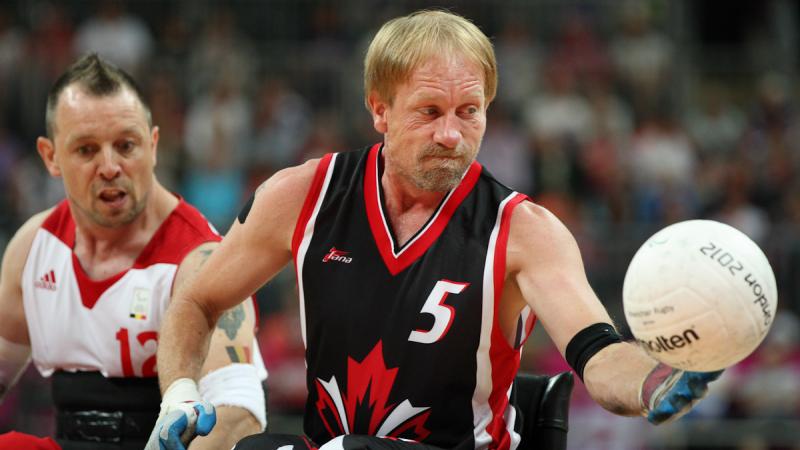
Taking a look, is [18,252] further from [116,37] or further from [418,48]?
[116,37]

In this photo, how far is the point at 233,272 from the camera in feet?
15.0

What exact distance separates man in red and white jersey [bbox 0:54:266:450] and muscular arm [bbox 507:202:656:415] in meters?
1.50

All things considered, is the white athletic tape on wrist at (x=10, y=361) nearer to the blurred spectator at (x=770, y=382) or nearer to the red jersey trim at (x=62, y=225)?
the red jersey trim at (x=62, y=225)

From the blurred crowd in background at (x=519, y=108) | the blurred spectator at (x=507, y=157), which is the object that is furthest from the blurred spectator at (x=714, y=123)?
the blurred spectator at (x=507, y=157)

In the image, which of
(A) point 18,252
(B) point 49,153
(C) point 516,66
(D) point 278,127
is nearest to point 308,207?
(B) point 49,153

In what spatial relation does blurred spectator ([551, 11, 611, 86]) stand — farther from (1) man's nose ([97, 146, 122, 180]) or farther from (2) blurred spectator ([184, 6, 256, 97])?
(1) man's nose ([97, 146, 122, 180])

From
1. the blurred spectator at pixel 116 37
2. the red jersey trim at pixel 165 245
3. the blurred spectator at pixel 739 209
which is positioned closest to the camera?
the red jersey trim at pixel 165 245

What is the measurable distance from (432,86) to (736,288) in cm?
135

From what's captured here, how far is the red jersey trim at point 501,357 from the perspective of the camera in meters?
4.19

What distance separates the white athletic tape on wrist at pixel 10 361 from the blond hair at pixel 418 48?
236 cm

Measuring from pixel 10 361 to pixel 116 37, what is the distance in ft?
26.8

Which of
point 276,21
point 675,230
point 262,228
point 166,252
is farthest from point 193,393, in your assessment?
point 276,21

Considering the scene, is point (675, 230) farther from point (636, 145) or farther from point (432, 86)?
point (636, 145)

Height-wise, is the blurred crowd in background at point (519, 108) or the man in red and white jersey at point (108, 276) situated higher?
the blurred crowd in background at point (519, 108)
